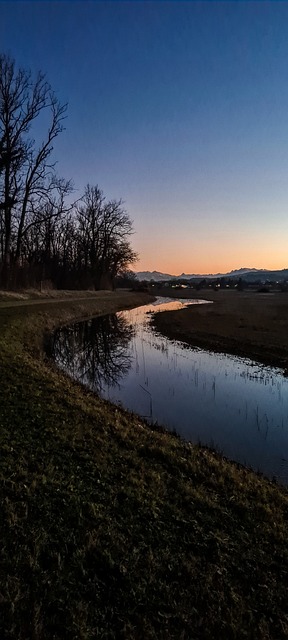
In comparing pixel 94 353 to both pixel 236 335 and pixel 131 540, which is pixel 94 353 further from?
pixel 131 540

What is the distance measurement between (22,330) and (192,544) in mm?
16059

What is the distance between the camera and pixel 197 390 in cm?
1213

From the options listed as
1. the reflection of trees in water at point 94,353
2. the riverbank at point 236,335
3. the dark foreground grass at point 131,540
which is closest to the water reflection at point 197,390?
the reflection of trees in water at point 94,353

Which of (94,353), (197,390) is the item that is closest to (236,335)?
(94,353)

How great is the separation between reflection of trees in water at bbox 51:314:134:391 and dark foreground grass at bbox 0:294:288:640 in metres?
6.33

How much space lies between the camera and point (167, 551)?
12.4 ft

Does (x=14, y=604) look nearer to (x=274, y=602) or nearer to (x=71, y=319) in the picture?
(x=274, y=602)

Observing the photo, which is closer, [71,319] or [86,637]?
[86,637]

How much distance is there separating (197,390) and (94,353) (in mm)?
7686

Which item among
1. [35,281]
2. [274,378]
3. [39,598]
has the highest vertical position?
[35,281]

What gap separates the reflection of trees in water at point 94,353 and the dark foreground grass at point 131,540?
20.8 feet

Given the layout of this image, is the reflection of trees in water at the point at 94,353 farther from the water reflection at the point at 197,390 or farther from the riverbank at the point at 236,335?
the riverbank at the point at 236,335

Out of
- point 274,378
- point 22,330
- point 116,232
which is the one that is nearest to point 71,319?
point 22,330

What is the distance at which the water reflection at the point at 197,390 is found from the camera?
8109 mm
